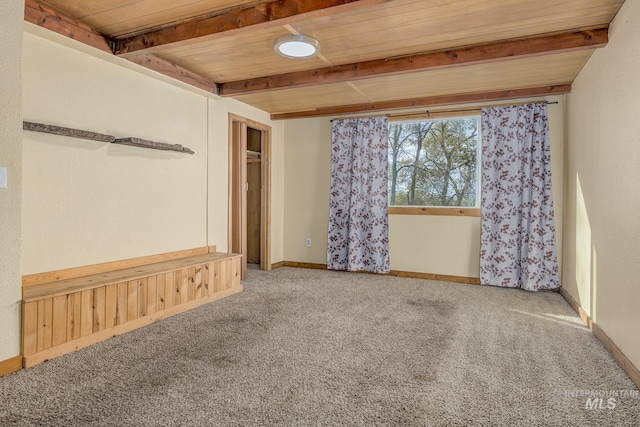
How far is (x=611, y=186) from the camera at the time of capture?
256 cm

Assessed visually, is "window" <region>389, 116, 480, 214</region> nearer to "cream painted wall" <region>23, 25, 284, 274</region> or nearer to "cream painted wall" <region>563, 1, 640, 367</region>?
"cream painted wall" <region>563, 1, 640, 367</region>

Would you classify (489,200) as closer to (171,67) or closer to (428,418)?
(428,418)

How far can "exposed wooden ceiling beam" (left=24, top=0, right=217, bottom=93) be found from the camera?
2.42 m

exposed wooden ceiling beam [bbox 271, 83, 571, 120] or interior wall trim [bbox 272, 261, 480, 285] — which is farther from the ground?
exposed wooden ceiling beam [bbox 271, 83, 571, 120]

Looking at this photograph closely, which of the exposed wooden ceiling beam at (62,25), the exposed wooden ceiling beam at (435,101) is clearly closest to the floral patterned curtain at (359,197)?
the exposed wooden ceiling beam at (435,101)

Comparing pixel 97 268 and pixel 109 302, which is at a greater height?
pixel 97 268

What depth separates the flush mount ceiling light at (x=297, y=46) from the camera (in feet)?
9.21

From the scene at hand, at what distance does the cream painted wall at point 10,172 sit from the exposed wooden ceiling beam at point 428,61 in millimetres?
2099

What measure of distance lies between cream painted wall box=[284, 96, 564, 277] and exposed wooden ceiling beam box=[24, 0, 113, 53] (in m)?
3.00

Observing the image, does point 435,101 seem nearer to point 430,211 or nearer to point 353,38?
point 430,211

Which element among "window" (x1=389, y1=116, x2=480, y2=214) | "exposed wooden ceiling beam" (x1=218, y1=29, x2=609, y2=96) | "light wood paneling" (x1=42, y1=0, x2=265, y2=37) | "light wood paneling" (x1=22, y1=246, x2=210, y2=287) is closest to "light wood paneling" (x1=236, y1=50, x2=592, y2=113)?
"exposed wooden ceiling beam" (x1=218, y1=29, x2=609, y2=96)

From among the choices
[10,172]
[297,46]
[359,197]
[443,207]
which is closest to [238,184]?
[359,197]

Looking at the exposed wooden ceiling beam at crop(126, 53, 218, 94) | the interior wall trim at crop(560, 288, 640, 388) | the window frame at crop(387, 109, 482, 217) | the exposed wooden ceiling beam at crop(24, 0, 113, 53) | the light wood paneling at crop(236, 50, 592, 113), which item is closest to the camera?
the interior wall trim at crop(560, 288, 640, 388)

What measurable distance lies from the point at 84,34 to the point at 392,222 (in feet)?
12.5
